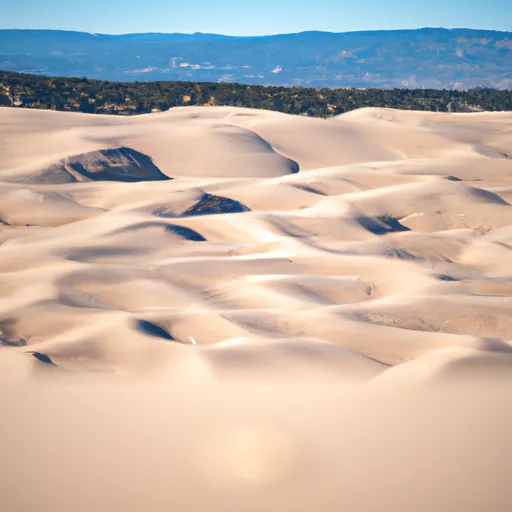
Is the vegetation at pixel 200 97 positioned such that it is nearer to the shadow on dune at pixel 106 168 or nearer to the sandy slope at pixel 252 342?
the shadow on dune at pixel 106 168

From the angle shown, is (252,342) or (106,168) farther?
(106,168)

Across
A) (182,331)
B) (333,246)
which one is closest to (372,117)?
(333,246)

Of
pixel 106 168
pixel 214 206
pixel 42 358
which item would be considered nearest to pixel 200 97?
pixel 106 168

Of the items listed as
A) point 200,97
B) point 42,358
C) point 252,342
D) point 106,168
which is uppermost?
point 200,97

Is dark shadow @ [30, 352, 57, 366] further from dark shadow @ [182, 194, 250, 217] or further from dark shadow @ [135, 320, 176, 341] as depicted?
dark shadow @ [182, 194, 250, 217]

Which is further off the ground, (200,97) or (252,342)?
(200,97)

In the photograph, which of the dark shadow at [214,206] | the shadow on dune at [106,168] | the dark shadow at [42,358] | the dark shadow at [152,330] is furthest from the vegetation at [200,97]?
the dark shadow at [42,358]

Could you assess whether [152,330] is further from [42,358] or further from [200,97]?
[200,97]
